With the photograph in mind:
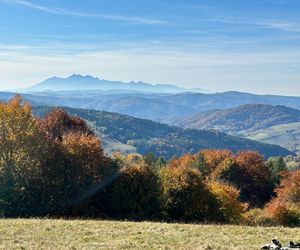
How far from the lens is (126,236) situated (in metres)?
24.0

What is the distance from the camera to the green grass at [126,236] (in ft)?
68.9

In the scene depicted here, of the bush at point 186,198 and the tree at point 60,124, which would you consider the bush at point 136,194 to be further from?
the tree at point 60,124

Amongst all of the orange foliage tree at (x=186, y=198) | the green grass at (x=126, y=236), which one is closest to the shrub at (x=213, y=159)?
the orange foliage tree at (x=186, y=198)

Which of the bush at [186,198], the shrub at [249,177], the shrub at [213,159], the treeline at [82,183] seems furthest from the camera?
the shrub at [213,159]

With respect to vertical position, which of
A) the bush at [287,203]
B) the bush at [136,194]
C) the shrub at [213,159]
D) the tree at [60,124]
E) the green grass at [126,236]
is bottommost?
the bush at [287,203]

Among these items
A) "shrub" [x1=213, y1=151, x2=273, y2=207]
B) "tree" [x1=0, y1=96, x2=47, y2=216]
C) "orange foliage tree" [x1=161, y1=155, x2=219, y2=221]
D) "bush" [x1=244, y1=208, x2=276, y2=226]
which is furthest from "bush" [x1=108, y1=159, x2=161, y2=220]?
A: "shrub" [x1=213, y1=151, x2=273, y2=207]

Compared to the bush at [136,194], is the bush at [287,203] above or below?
below

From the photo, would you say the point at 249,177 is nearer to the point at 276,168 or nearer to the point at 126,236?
the point at 276,168

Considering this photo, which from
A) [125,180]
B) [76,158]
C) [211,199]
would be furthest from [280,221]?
[76,158]

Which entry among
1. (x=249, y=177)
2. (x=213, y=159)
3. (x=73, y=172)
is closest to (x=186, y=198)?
(x=73, y=172)

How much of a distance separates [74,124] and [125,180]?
995 inches

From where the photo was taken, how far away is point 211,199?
53.8 metres

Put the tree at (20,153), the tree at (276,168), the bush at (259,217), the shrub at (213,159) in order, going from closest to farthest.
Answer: the tree at (20,153)
the bush at (259,217)
the shrub at (213,159)
the tree at (276,168)

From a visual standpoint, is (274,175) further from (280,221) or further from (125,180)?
(125,180)
